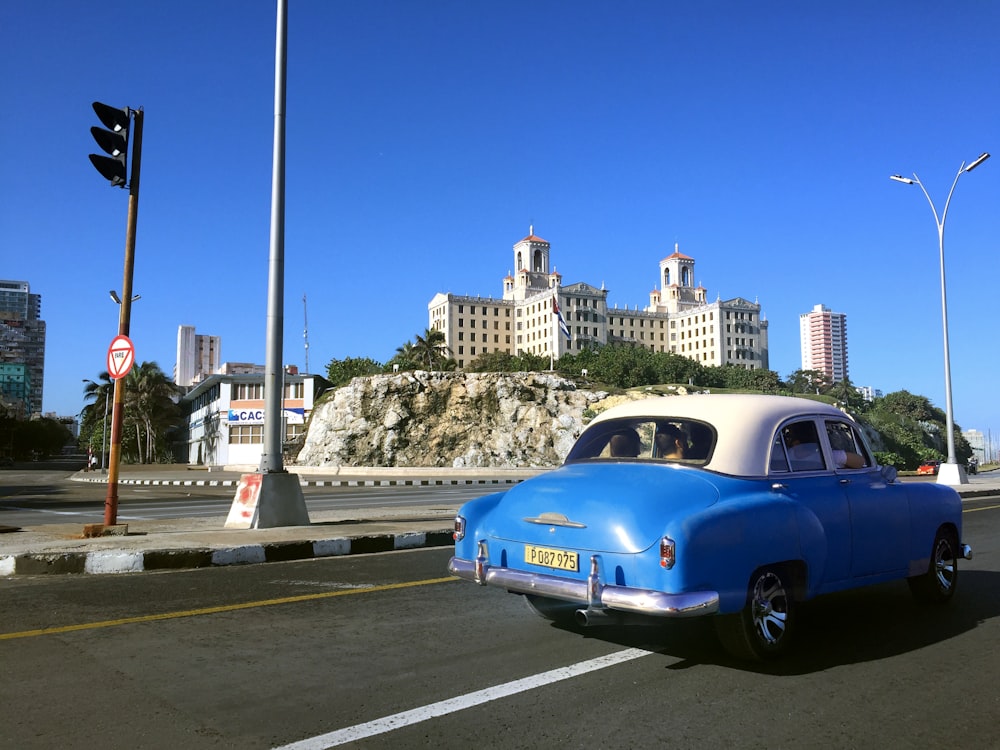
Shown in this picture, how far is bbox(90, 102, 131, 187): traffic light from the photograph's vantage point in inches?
393

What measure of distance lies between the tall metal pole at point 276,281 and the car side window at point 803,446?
7.90m

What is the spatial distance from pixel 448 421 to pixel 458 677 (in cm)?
7423

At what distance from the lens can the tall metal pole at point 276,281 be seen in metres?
11.2

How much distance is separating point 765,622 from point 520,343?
15594 centimetres

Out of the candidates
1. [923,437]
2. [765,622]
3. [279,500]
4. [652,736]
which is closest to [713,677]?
[765,622]

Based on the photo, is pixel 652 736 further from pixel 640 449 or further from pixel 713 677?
pixel 640 449

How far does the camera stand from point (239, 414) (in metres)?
67.8

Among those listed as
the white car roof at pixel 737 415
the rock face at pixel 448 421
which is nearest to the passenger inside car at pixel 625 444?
the white car roof at pixel 737 415

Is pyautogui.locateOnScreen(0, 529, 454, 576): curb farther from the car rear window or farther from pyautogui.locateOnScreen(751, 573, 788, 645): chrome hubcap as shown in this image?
pyautogui.locateOnScreen(751, 573, 788, 645): chrome hubcap

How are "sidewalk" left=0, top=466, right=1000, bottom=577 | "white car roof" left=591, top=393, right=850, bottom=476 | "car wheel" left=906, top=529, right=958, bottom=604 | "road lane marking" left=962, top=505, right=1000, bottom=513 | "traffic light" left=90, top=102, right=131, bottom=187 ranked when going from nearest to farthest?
1. "white car roof" left=591, top=393, right=850, bottom=476
2. "car wheel" left=906, top=529, right=958, bottom=604
3. "sidewalk" left=0, top=466, right=1000, bottom=577
4. "traffic light" left=90, top=102, right=131, bottom=187
5. "road lane marking" left=962, top=505, right=1000, bottom=513

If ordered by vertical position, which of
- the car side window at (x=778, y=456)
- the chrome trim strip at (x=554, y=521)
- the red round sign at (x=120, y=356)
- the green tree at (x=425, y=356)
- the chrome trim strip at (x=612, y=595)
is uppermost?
the green tree at (x=425, y=356)

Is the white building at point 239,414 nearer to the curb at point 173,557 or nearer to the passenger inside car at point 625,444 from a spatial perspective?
the curb at point 173,557

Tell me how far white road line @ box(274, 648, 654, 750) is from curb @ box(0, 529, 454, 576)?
556 centimetres

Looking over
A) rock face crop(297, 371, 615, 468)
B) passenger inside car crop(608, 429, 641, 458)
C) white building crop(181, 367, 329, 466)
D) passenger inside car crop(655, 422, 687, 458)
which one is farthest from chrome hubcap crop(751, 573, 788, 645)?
rock face crop(297, 371, 615, 468)
